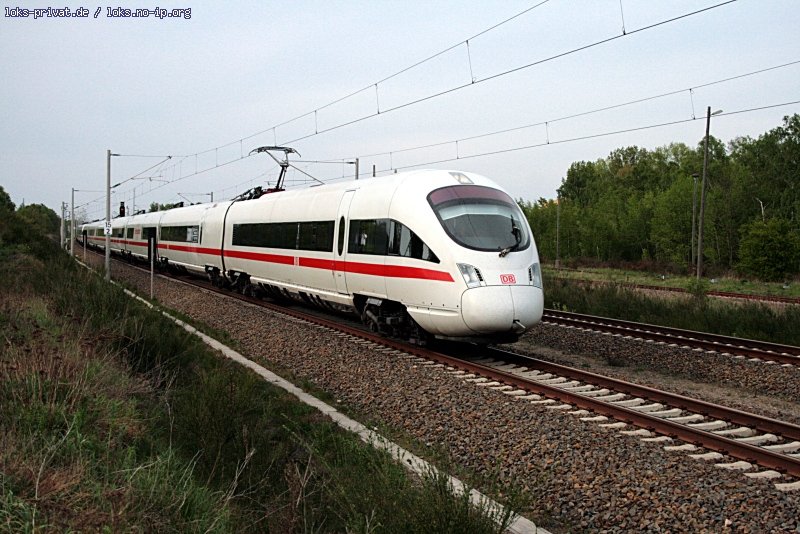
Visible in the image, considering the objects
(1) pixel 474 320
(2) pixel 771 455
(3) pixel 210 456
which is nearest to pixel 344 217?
(1) pixel 474 320

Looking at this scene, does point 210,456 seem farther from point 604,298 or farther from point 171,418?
point 604,298

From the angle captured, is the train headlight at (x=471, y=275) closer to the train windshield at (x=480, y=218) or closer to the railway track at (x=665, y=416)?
the train windshield at (x=480, y=218)

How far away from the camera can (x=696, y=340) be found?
39.7ft

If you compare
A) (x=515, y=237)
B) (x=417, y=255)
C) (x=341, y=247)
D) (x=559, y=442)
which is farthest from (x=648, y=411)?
(x=341, y=247)

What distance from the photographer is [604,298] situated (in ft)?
59.2

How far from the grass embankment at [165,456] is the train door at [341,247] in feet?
15.3

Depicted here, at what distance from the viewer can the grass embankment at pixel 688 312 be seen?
13.8 meters

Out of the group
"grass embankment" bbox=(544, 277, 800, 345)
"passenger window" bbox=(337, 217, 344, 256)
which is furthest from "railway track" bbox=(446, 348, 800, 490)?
"grass embankment" bbox=(544, 277, 800, 345)

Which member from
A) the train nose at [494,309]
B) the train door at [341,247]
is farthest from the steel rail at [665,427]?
the train door at [341,247]

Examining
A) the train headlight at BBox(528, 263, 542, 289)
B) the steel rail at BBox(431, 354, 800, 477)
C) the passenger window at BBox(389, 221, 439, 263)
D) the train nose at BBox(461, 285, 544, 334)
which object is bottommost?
the steel rail at BBox(431, 354, 800, 477)

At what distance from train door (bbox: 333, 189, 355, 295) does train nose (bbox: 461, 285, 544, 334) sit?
386 centimetres

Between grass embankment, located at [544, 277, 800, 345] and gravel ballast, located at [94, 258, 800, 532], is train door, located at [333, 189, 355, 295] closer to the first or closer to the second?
gravel ballast, located at [94, 258, 800, 532]

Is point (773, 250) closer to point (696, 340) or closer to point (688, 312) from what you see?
point (688, 312)

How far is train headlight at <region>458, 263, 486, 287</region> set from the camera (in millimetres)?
9805
